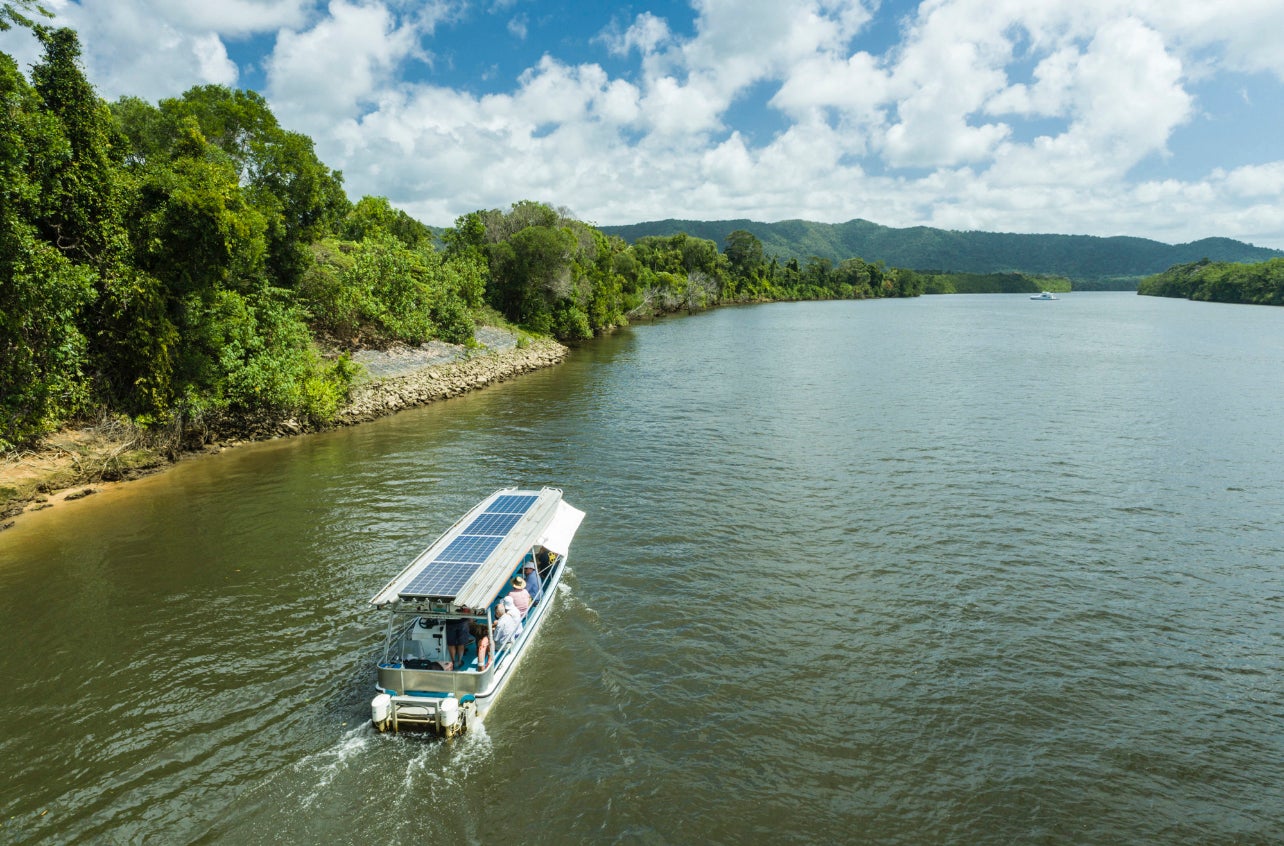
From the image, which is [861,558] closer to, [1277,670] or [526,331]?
[1277,670]

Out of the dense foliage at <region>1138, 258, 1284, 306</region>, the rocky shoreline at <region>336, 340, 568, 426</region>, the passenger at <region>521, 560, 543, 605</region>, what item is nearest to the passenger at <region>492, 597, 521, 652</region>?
the passenger at <region>521, 560, 543, 605</region>

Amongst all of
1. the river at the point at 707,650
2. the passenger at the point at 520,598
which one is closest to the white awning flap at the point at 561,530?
the passenger at the point at 520,598

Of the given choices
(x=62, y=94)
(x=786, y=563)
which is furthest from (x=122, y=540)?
(x=786, y=563)

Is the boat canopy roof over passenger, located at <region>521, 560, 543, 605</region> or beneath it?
over

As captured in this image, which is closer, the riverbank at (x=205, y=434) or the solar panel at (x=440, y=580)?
the solar panel at (x=440, y=580)

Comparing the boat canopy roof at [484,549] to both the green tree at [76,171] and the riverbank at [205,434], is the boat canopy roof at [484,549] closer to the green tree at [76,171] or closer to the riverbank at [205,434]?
the riverbank at [205,434]

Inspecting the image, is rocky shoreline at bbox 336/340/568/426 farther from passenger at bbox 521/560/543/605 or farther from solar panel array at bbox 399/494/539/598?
passenger at bbox 521/560/543/605

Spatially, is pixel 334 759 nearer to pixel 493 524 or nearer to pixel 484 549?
pixel 484 549
